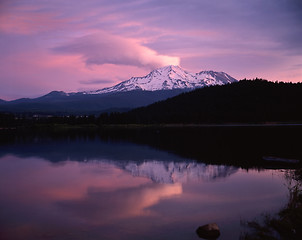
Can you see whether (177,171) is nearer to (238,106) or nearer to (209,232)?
(209,232)

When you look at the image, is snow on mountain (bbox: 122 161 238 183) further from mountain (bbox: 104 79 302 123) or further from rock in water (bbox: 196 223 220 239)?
mountain (bbox: 104 79 302 123)

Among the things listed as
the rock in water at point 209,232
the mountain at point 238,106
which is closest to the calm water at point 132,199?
the rock in water at point 209,232

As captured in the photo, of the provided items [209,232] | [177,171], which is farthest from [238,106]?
[209,232]

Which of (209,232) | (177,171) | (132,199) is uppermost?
(209,232)

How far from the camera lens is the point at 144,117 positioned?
17388 cm

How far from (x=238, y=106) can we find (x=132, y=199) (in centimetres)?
15291

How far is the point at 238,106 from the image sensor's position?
16712 cm

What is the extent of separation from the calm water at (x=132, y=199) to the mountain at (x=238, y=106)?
126m

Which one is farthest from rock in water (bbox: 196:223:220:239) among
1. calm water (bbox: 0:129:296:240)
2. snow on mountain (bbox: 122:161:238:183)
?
snow on mountain (bbox: 122:161:238:183)

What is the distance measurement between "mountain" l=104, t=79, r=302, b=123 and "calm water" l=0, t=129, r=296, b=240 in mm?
125669

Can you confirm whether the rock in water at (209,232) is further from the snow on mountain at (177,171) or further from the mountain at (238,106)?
the mountain at (238,106)

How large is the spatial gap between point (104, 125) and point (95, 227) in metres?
145

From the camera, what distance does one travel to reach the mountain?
153000 millimetres

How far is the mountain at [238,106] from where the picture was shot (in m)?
153
